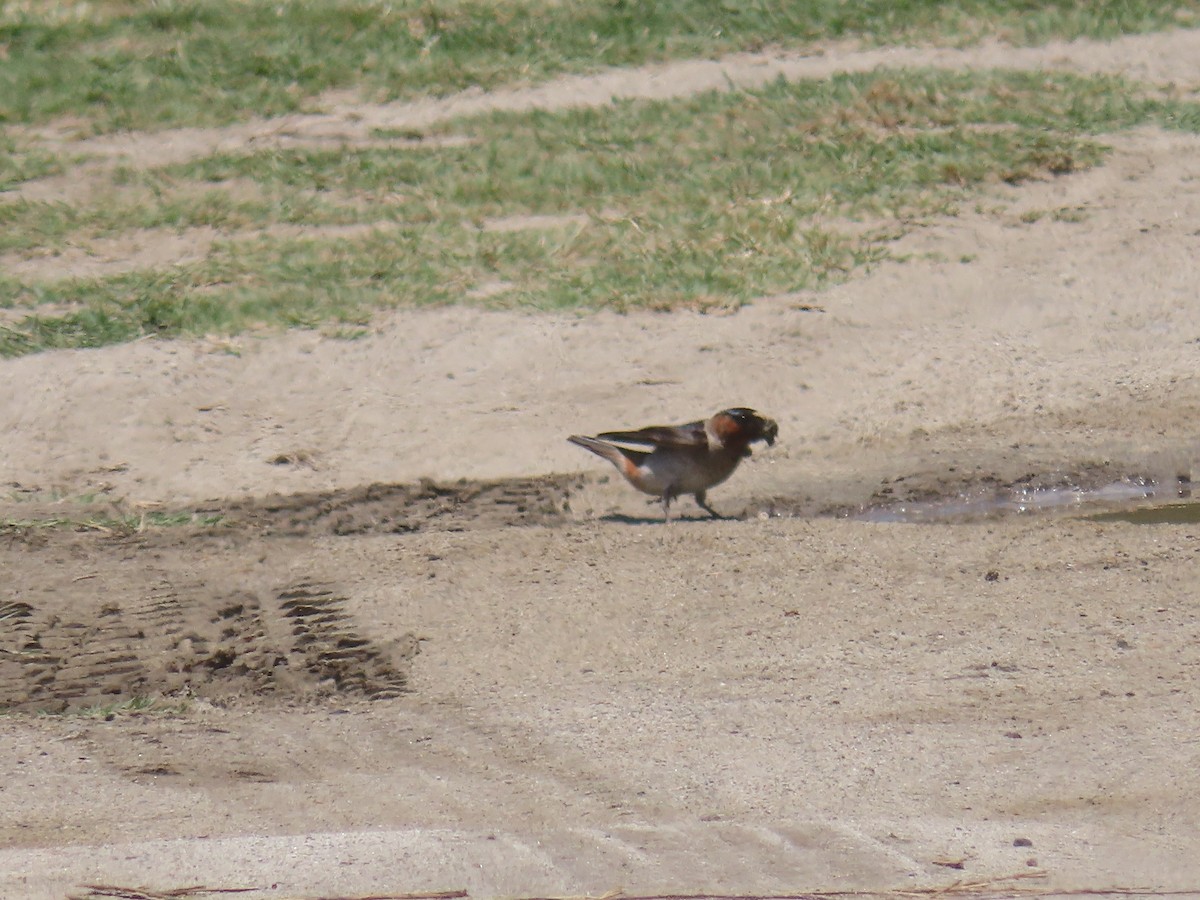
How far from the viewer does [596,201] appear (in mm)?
11891

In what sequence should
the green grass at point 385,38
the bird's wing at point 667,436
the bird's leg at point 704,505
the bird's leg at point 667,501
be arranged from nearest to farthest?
the bird's wing at point 667,436
the bird's leg at point 667,501
the bird's leg at point 704,505
the green grass at point 385,38

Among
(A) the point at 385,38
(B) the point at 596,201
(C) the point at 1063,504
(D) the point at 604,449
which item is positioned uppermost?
(A) the point at 385,38

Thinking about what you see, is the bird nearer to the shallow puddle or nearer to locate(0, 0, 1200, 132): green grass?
the shallow puddle

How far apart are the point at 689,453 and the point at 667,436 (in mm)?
119

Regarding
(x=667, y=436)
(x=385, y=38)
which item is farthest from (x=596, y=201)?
(x=667, y=436)

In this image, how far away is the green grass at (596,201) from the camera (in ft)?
34.8

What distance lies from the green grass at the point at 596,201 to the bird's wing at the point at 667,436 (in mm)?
2163

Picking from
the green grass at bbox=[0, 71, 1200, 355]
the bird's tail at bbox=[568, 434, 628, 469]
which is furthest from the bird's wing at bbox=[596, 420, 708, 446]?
the green grass at bbox=[0, 71, 1200, 355]

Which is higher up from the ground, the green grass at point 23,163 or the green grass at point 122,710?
the green grass at point 23,163

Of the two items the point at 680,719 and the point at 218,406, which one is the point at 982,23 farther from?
the point at 680,719

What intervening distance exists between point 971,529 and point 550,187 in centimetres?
515

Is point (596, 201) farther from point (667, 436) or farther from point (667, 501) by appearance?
point (667, 436)

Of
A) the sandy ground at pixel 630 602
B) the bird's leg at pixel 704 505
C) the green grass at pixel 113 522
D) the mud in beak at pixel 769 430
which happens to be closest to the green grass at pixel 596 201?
the sandy ground at pixel 630 602

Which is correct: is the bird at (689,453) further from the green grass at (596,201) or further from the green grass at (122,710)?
the green grass at (122,710)
